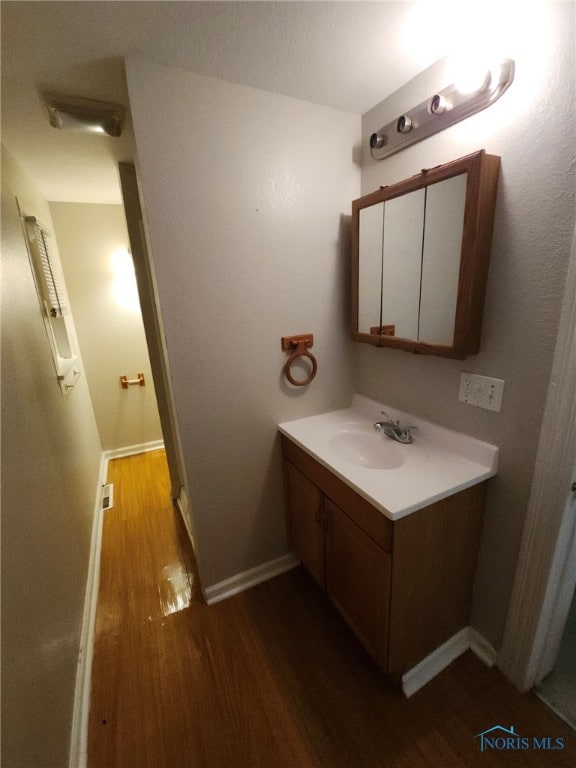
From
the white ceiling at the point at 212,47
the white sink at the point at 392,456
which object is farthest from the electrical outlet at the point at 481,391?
the white ceiling at the point at 212,47

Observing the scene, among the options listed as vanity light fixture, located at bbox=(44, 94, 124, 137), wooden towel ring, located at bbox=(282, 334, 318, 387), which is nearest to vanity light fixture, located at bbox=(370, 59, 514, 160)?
wooden towel ring, located at bbox=(282, 334, 318, 387)

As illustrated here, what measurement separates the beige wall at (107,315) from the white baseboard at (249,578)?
204 centimetres

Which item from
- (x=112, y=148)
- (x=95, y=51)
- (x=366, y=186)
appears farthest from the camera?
(x=112, y=148)

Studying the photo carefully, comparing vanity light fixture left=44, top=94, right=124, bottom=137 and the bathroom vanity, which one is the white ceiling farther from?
the bathroom vanity

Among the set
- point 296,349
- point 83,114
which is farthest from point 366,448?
point 83,114

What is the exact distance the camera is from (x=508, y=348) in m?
1.07

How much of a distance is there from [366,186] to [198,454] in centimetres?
151

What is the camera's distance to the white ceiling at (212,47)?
90 centimetres

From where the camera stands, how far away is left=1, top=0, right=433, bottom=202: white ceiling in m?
0.90

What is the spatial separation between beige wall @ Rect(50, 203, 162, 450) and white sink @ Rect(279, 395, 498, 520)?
2.15m

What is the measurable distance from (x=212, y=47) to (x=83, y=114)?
655 millimetres

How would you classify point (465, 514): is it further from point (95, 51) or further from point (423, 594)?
point (95, 51)

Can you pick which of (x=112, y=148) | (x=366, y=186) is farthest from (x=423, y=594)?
(x=112, y=148)

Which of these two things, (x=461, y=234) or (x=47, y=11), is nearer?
(x=47, y=11)
